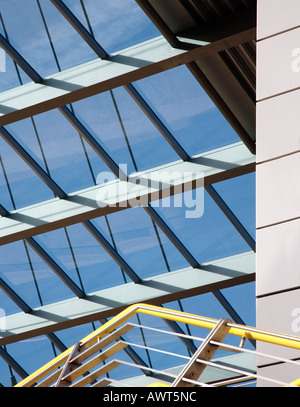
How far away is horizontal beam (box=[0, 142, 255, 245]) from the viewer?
14562 mm

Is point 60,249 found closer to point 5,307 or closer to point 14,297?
point 14,297

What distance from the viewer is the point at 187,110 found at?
14688 mm

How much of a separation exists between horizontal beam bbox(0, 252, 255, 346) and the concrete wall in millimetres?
9356

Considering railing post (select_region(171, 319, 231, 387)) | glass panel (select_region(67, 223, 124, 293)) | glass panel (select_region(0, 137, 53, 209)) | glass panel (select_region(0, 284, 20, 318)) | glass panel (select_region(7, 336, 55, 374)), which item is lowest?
glass panel (select_region(7, 336, 55, 374))

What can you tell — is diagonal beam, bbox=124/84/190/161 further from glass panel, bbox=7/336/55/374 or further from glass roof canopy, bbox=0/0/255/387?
glass panel, bbox=7/336/55/374

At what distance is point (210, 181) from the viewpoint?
48.4ft

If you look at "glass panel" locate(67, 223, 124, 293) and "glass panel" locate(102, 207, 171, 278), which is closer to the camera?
"glass panel" locate(102, 207, 171, 278)

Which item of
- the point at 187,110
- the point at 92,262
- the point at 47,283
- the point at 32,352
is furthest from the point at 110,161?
the point at 32,352

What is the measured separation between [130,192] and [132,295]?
369 centimetres

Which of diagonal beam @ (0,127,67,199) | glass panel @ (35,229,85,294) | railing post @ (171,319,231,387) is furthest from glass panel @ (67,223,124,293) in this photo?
railing post @ (171,319,231,387)

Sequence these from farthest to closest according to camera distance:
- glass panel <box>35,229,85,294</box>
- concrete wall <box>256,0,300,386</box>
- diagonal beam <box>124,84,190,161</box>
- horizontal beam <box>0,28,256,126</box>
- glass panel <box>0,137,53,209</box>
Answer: glass panel <box>35,229,85,294</box>, glass panel <box>0,137,53,209</box>, diagonal beam <box>124,84,190,161</box>, horizontal beam <box>0,28,256,126</box>, concrete wall <box>256,0,300,386</box>

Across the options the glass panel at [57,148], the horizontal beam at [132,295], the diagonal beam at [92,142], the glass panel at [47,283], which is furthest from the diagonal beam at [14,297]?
the diagonal beam at [92,142]
